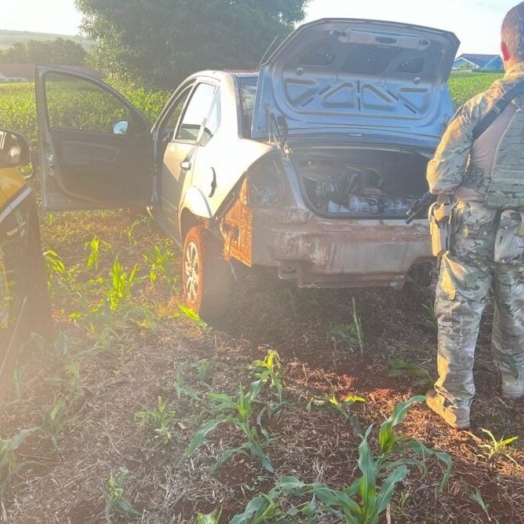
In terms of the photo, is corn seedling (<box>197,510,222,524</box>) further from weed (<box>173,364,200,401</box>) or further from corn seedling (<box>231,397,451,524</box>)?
weed (<box>173,364,200,401</box>)

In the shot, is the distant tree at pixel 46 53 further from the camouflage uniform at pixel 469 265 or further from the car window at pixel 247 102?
the camouflage uniform at pixel 469 265

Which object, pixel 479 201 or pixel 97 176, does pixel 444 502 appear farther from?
pixel 97 176

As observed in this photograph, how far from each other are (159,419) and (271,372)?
0.67 meters

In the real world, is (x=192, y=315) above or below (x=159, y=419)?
above

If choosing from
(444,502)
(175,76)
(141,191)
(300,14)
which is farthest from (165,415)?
(300,14)

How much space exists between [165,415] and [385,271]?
1.52 meters

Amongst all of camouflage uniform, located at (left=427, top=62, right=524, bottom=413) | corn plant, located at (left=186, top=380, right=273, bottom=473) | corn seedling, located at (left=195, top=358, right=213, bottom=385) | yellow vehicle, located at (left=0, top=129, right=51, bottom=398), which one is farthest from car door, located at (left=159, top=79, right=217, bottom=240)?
camouflage uniform, located at (left=427, top=62, right=524, bottom=413)

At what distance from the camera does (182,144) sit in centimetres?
489

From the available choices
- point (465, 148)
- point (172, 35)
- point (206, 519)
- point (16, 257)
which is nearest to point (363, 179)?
point (465, 148)

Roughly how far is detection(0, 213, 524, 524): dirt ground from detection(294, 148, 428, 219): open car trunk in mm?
814

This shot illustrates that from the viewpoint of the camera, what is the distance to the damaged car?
3.38 meters

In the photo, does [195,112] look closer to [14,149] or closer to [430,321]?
[14,149]

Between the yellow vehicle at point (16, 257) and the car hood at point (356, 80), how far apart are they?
4.75ft

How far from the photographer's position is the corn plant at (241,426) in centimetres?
263
